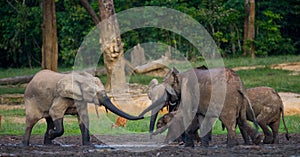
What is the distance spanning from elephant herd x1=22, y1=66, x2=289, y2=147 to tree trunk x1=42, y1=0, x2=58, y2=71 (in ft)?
34.0

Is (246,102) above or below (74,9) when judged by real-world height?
below

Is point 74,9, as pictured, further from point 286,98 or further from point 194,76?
point 194,76

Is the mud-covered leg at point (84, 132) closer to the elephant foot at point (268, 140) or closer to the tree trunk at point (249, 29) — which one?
the elephant foot at point (268, 140)

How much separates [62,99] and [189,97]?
2.22 m

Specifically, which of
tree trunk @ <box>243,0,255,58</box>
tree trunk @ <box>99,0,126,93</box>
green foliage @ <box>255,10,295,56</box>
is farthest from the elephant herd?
green foliage @ <box>255,10,295,56</box>

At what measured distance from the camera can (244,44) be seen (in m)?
35.8

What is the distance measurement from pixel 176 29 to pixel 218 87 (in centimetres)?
2041

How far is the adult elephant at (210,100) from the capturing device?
45.0ft

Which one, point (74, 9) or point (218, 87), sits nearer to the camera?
point (218, 87)

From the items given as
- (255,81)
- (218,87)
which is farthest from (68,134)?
(255,81)

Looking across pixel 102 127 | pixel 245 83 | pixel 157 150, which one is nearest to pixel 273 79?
pixel 245 83

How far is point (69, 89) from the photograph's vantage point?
1470cm

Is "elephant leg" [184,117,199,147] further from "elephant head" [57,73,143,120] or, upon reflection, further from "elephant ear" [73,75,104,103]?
"elephant ear" [73,75,104,103]

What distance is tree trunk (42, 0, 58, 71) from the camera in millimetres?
25672
